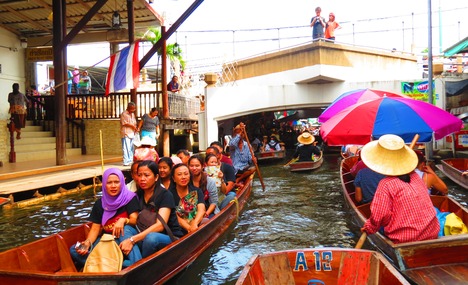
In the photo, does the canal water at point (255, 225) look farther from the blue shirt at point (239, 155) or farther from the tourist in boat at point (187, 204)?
the blue shirt at point (239, 155)

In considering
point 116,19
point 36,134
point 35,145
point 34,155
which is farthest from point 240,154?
point 36,134

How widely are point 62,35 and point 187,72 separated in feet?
31.9

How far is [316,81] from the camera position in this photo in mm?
14641

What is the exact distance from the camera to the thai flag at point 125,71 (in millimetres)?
10695

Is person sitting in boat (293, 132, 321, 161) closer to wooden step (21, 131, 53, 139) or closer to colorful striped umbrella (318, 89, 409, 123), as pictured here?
colorful striped umbrella (318, 89, 409, 123)

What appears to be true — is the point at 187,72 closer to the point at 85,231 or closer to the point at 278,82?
the point at 278,82

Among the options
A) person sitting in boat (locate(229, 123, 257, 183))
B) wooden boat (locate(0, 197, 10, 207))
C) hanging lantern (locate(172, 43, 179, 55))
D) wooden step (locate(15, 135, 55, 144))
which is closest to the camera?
wooden boat (locate(0, 197, 10, 207))

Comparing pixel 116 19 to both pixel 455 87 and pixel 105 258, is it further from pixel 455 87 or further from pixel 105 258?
pixel 455 87

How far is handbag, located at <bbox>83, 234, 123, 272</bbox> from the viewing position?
3.73 meters

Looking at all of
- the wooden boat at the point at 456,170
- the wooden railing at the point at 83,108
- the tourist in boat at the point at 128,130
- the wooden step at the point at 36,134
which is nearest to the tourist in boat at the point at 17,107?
the wooden step at the point at 36,134

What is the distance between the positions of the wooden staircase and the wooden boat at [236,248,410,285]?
10966mm

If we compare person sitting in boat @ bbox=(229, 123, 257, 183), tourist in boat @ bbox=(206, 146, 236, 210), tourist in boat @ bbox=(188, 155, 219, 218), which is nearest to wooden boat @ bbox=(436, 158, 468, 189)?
person sitting in boat @ bbox=(229, 123, 257, 183)

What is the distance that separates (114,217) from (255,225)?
352cm

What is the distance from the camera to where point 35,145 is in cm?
1281
